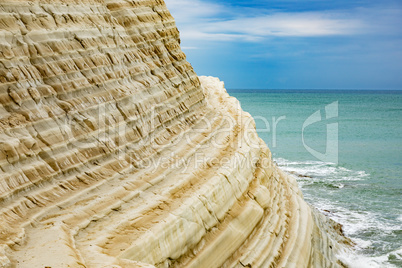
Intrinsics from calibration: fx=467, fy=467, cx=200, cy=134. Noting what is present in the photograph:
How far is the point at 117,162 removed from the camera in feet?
23.6

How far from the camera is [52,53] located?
6.86 metres

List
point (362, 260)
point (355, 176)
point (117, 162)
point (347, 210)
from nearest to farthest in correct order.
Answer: point (117, 162)
point (362, 260)
point (347, 210)
point (355, 176)

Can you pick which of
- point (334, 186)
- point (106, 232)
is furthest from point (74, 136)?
point (334, 186)

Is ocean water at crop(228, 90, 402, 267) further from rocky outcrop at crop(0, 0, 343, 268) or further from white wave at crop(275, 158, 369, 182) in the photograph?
rocky outcrop at crop(0, 0, 343, 268)

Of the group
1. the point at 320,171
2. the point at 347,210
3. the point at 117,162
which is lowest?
the point at 347,210

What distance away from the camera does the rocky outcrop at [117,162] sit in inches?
217

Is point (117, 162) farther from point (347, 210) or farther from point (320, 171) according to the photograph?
point (320, 171)

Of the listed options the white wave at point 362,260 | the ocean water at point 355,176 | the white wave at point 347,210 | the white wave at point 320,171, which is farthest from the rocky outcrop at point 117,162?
the white wave at point 320,171

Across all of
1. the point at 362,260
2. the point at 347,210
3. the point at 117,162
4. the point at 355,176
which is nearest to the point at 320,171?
the point at 355,176

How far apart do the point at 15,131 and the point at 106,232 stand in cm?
173

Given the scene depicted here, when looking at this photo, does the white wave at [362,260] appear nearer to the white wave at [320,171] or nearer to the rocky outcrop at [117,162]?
the rocky outcrop at [117,162]

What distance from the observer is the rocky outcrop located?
550 centimetres

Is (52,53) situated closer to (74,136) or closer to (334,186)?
(74,136)

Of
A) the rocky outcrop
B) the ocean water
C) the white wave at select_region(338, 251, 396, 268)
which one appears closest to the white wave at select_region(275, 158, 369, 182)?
the ocean water
